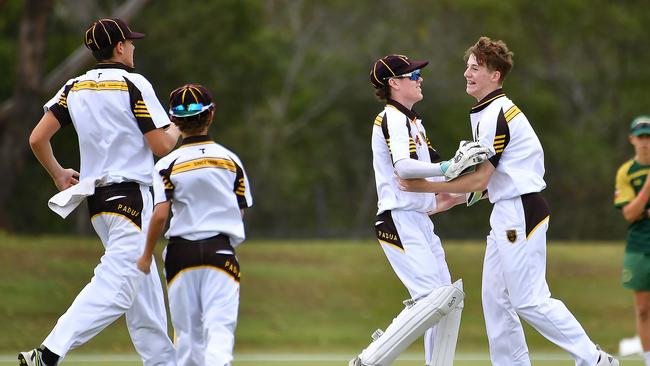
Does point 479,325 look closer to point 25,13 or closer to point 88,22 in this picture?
point 25,13

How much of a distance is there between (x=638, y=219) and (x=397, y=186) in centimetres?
231

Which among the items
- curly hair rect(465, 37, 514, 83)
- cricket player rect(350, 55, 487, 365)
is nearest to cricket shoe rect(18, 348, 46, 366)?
cricket player rect(350, 55, 487, 365)

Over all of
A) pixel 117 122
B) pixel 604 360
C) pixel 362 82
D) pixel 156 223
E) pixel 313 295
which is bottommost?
pixel 362 82

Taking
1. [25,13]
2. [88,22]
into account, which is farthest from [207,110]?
[88,22]

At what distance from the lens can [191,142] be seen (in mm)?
7609

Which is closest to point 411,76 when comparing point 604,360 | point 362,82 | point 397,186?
point 397,186

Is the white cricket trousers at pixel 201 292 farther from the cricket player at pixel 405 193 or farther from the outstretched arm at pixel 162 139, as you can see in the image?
the cricket player at pixel 405 193

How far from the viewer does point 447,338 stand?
8.38m

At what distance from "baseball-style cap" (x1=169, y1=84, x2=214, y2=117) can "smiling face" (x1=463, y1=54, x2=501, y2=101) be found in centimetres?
194

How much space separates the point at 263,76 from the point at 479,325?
2295 cm

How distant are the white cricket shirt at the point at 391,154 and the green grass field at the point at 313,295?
4.39m

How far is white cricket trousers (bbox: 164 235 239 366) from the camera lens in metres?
7.43

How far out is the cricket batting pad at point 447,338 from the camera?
27.2ft

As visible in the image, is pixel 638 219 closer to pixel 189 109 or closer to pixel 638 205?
pixel 638 205
